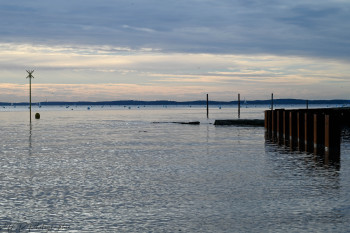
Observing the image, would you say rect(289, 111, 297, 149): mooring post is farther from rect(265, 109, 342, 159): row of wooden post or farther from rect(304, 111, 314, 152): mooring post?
rect(304, 111, 314, 152): mooring post

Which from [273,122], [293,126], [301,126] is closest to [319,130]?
[301,126]

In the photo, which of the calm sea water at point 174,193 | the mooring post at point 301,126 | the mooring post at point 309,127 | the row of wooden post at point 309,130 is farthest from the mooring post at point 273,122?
the calm sea water at point 174,193

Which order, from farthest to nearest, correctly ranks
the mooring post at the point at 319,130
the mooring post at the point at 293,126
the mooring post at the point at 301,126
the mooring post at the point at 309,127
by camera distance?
the mooring post at the point at 293,126 < the mooring post at the point at 301,126 < the mooring post at the point at 309,127 < the mooring post at the point at 319,130

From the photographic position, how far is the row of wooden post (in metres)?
21.6

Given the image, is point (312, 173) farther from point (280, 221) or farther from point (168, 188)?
point (280, 221)

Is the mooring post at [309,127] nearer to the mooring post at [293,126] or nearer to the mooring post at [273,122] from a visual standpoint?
the mooring post at [293,126]

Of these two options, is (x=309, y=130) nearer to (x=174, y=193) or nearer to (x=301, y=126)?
(x=301, y=126)

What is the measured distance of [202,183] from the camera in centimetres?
1327

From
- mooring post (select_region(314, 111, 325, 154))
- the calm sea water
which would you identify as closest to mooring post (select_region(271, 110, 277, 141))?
mooring post (select_region(314, 111, 325, 154))

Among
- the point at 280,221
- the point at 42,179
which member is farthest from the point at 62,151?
the point at 280,221

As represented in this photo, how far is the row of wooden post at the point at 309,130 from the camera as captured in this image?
21609 mm

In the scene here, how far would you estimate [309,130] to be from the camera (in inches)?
1025

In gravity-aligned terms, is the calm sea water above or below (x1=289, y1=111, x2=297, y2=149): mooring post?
below

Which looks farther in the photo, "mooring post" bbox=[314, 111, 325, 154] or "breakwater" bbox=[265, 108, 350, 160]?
"mooring post" bbox=[314, 111, 325, 154]
